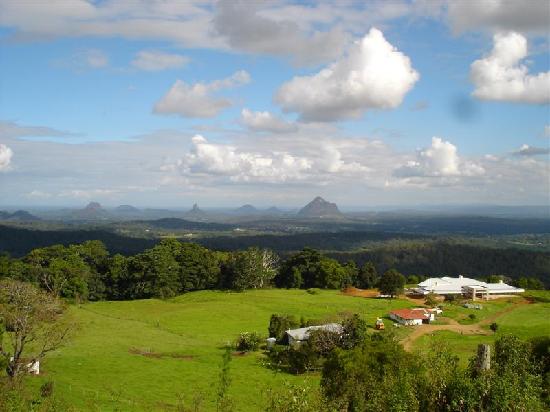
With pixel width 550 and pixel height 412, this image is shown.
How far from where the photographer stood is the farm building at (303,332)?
1655 inches

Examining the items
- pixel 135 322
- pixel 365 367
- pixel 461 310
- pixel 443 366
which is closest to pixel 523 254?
pixel 461 310

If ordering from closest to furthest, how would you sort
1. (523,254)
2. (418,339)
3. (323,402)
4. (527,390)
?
(527,390) → (323,402) → (418,339) → (523,254)

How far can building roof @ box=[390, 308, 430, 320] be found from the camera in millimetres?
55225

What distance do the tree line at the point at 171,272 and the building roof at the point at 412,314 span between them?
13.8m

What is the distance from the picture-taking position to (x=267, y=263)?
83.6 metres

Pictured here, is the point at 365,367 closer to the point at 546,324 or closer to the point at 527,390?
the point at 527,390

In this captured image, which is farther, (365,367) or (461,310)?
(461,310)

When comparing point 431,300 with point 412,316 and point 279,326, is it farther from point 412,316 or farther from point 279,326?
point 279,326

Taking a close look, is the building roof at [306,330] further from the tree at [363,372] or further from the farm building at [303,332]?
the tree at [363,372]

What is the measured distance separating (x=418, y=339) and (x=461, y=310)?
1833 cm

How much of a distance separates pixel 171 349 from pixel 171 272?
32889 millimetres

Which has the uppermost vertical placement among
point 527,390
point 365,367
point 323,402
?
point 527,390

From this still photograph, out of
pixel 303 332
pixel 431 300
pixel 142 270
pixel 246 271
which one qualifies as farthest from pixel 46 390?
pixel 431 300

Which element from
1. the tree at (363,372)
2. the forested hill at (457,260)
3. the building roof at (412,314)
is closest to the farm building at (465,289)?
the building roof at (412,314)
